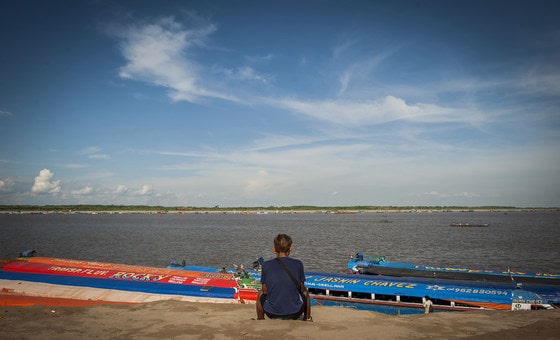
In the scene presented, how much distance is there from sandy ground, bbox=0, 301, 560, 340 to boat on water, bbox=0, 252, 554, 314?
11.1 m

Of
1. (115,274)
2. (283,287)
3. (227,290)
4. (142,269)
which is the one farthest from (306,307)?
(142,269)

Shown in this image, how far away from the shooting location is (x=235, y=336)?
21.9 ft

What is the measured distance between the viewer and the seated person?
6.94m

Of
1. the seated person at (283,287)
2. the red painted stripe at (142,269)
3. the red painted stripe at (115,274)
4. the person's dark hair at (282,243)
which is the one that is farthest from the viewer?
the red painted stripe at (142,269)

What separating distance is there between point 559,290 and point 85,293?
28.9 m

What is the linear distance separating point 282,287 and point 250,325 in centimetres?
110

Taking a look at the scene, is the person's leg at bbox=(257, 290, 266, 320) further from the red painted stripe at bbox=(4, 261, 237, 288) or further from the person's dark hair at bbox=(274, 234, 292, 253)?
the red painted stripe at bbox=(4, 261, 237, 288)

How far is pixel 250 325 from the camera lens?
720 cm

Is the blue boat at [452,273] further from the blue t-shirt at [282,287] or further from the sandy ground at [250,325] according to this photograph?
the blue t-shirt at [282,287]

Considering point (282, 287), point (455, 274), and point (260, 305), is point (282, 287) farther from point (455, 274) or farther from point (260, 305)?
point (455, 274)

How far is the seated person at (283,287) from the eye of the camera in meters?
6.94

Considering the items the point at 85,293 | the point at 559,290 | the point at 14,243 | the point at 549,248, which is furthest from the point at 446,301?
the point at 14,243

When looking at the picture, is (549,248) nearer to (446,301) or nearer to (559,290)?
(559,290)

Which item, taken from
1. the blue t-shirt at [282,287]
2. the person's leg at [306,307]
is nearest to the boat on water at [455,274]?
the person's leg at [306,307]
